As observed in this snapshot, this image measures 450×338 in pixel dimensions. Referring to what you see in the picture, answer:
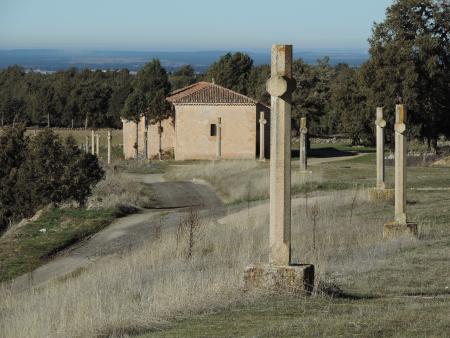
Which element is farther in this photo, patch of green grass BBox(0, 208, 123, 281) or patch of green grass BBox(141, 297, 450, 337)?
patch of green grass BBox(0, 208, 123, 281)

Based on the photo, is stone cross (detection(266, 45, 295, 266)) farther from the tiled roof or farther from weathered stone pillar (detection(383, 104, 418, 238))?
the tiled roof

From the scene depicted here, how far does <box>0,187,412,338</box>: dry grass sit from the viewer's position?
871cm

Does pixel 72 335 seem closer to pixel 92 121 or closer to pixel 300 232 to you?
pixel 300 232

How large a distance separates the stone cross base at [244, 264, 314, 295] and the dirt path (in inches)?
257

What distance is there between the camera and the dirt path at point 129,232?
18008mm

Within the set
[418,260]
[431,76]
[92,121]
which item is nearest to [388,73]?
[431,76]

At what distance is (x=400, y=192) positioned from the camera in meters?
16.4

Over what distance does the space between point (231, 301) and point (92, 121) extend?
80.4 meters

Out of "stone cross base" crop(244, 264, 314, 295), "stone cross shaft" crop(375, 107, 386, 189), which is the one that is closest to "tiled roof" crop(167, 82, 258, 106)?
"stone cross shaft" crop(375, 107, 386, 189)

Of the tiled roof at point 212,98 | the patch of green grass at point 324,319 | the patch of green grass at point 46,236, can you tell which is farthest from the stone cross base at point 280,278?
the tiled roof at point 212,98

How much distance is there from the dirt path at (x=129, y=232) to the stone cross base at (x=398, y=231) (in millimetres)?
5915

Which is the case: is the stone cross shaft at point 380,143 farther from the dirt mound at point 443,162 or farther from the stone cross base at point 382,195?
the dirt mound at point 443,162

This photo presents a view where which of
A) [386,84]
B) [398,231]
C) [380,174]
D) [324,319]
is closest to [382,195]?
[380,174]

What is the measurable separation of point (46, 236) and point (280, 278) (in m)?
13.9
